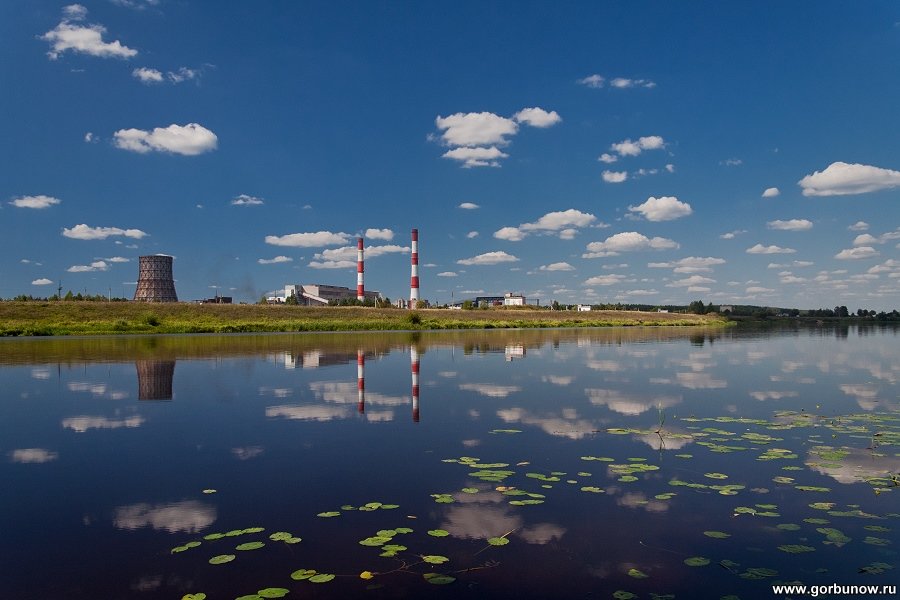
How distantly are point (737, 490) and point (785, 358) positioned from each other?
28.5m

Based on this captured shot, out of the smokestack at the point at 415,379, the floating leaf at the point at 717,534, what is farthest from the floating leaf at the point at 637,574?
the smokestack at the point at 415,379

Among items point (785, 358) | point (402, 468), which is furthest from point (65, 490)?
point (785, 358)

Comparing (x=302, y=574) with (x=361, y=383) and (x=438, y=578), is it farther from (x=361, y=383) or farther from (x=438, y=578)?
(x=361, y=383)

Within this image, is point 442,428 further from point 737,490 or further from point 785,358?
point 785,358

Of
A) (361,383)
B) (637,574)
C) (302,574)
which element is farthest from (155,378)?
(637,574)

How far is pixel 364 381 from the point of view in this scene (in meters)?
22.2

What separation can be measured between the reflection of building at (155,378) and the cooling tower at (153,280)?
98739 millimetres

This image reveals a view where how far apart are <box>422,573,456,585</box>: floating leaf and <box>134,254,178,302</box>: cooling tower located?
12695 centimetres

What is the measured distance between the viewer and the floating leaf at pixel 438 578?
598cm

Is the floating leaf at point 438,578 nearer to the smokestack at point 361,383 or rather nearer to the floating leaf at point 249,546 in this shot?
the floating leaf at point 249,546

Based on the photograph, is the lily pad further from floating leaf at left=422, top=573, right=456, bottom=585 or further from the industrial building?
the industrial building

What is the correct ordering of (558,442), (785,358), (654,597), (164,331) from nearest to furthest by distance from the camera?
1. (654,597)
2. (558,442)
3. (785,358)
4. (164,331)

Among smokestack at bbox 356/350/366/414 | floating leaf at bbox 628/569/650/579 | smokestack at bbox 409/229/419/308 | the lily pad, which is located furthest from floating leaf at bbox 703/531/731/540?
smokestack at bbox 409/229/419/308

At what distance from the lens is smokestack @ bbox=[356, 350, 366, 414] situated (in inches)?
658
